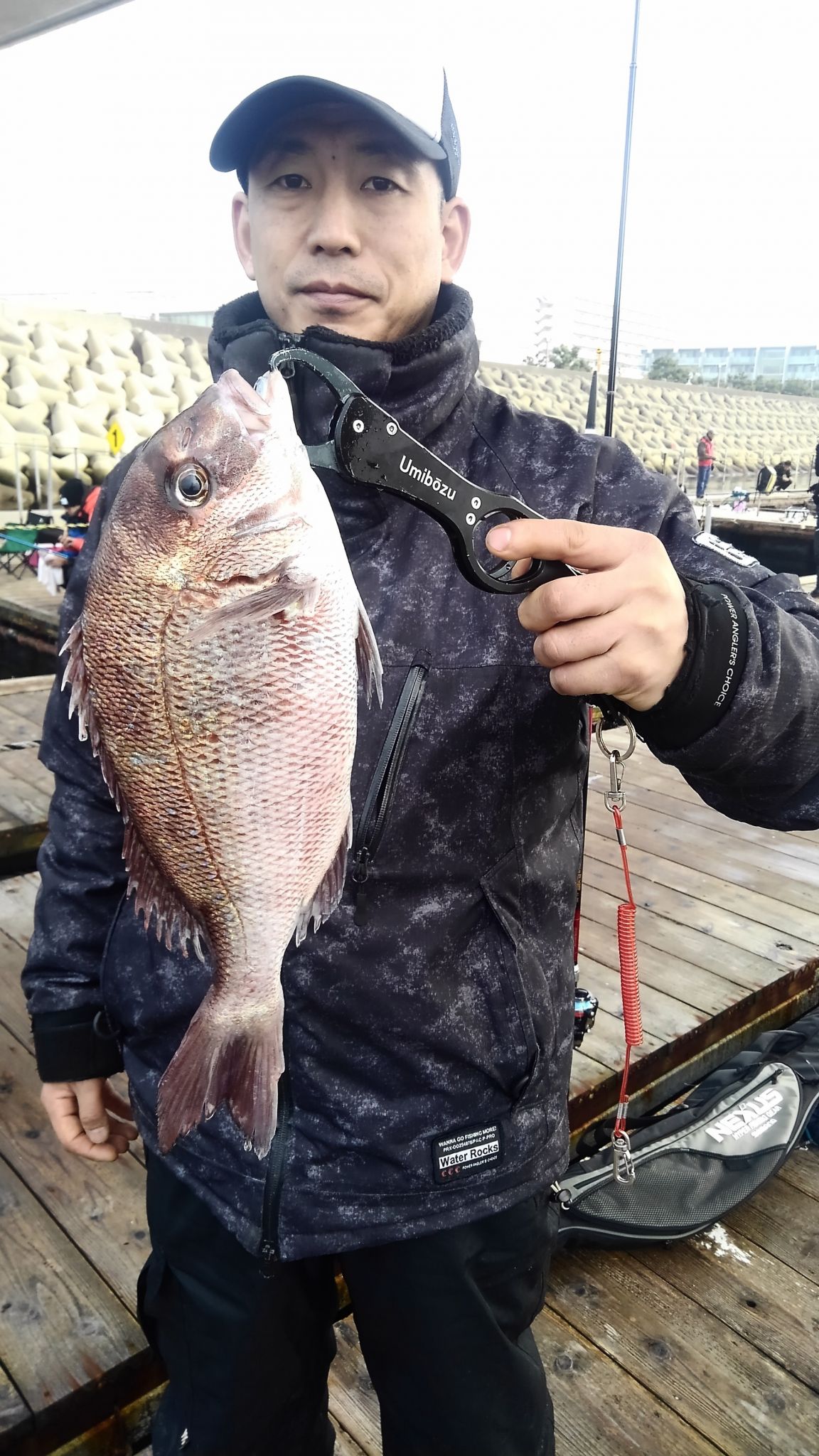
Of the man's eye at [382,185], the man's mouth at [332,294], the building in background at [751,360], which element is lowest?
the man's mouth at [332,294]

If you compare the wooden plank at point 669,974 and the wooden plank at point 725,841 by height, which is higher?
the wooden plank at point 725,841

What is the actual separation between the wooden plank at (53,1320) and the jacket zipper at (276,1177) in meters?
0.81

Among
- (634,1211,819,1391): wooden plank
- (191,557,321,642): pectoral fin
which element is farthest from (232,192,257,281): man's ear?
(634,1211,819,1391): wooden plank

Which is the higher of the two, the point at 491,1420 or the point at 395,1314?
the point at 395,1314

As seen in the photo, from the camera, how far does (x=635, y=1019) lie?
1812 millimetres

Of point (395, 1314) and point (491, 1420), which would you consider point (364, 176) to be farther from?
point (491, 1420)

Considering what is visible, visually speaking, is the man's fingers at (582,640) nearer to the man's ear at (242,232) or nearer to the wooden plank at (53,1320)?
the man's ear at (242,232)

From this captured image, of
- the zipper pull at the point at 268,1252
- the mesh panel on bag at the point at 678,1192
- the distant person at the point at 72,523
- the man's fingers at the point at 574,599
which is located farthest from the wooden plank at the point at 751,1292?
the distant person at the point at 72,523

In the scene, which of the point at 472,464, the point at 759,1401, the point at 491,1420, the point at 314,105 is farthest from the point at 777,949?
the point at 314,105

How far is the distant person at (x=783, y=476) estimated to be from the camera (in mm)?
28766

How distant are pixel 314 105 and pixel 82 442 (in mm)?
20432

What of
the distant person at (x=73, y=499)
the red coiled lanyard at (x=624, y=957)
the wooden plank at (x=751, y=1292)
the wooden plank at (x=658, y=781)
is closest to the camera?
the red coiled lanyard at (x=624, y=957)

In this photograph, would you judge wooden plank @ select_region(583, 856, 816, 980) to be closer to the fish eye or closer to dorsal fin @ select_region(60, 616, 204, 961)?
dorsal fin @ select_region(60, 616, 204, 961)

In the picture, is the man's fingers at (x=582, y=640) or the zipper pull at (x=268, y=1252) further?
the zipper pull at (x=268, y=1252)
